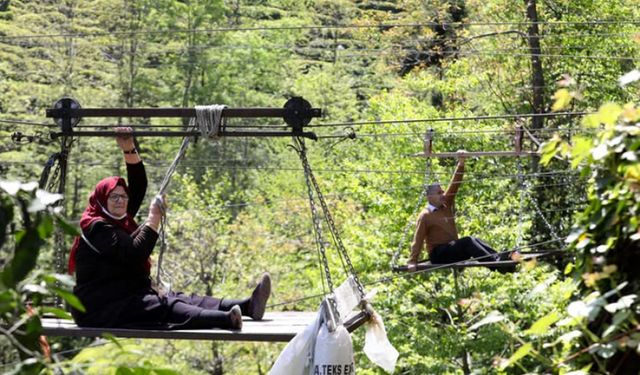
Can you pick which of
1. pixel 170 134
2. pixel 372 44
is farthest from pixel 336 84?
pixel 170 134

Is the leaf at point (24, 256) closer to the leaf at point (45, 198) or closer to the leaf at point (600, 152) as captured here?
the leaf at point (45, 198)

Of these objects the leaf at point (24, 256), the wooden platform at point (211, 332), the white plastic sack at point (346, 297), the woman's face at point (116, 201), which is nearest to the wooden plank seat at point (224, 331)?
the wooden platform at point (211, 332)

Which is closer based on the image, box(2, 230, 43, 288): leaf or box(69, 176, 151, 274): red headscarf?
box(2, 230, 43, 288): leaf

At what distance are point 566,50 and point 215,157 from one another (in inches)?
839

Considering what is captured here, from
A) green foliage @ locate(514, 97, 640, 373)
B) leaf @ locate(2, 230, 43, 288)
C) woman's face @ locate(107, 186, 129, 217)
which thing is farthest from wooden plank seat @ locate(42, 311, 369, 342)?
leaf @ locate(2, 230, 43, 288)

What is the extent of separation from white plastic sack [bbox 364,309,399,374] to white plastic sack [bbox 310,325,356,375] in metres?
0.35

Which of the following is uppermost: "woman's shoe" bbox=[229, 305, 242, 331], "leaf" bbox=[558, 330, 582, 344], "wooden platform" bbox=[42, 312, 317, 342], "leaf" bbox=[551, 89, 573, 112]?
"leaf" bbox=[551, 89, 573, 112]

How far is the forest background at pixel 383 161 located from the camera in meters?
2.60

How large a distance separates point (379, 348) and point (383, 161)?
64.7 ft

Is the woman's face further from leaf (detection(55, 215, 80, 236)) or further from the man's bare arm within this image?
the man's bare arm

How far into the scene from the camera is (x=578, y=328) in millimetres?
2627

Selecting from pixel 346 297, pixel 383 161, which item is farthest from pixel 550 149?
pixel 383 161

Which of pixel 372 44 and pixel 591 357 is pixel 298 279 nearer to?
pixel 372 44

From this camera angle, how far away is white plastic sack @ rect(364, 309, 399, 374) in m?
6.80
